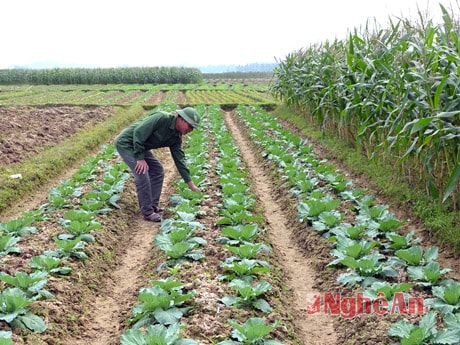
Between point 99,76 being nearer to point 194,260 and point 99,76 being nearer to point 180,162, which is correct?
point 180,162

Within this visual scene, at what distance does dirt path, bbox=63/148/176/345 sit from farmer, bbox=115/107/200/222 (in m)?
0.51

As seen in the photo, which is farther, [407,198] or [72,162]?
[72,162]

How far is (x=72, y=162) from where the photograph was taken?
1134cm

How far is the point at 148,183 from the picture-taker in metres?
7.06

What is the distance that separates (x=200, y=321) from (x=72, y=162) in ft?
27.5

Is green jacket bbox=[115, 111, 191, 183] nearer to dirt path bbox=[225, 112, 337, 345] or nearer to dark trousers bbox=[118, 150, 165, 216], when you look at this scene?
dark trousers bbox=[118, 150, 165, 216]

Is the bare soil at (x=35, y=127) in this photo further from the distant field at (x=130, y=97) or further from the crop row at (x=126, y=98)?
the crop row at (x=126, y=98)

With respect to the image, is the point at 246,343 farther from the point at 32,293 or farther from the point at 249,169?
the point at 249,169

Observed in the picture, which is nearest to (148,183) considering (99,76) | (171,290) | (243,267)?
(243,267)

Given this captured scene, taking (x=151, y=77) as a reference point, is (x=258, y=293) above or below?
below

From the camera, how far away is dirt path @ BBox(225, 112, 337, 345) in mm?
4302

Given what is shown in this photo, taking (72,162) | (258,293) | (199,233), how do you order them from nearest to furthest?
(258,293) < (199,233) < (72,162)

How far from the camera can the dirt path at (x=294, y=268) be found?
4302 mm

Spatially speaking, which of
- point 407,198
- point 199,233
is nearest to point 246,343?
point 199,233
